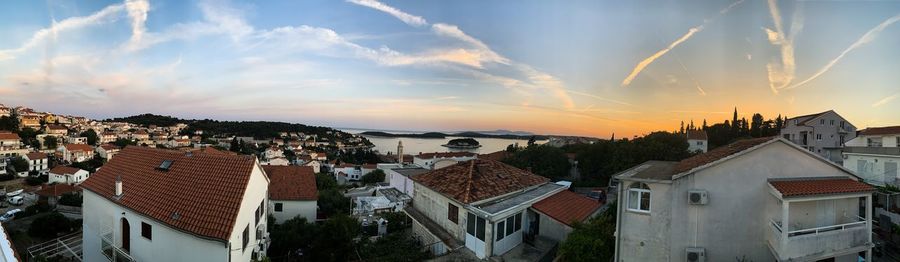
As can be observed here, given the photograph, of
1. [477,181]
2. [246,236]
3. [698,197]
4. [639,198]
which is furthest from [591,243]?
[246,236]

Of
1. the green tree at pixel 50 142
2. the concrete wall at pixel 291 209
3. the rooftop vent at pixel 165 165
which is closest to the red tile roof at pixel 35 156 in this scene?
the green tree at pixel 50 142

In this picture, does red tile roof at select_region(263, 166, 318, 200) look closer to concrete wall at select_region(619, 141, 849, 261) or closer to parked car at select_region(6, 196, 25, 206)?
concrete wall at select_region(619, 141, 849, 261)

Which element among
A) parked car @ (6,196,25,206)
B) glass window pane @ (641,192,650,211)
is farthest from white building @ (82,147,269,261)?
parked car @ (6,196,25,206)

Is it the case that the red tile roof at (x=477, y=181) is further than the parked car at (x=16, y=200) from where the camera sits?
No

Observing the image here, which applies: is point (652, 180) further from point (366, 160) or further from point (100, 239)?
point (366, 160)

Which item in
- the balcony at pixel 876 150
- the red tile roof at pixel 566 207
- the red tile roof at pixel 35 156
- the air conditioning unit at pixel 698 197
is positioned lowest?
the red tile roof at pixel 35 156

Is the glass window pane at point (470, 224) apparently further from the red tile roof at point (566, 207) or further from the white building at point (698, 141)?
the white building at point (698, 141)
